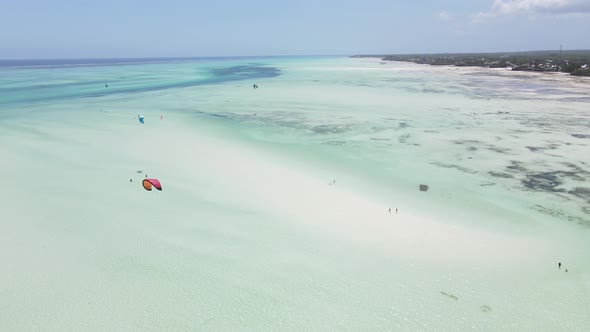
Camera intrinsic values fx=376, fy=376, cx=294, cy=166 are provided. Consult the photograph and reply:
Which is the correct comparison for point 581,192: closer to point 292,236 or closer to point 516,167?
point 516,167

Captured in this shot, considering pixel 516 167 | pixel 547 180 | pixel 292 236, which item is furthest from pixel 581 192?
pixel 292 236

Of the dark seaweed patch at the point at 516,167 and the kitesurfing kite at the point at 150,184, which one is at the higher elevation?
the dark seaweed patch at the point at 516,167

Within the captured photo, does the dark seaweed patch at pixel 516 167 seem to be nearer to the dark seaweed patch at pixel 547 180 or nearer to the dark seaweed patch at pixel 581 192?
the dark seaweed patch at pixel 547 180

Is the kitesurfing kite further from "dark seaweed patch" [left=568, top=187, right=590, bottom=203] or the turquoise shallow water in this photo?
"dark seaweed patch" [left=568, top=187, right=590, bottom=203]

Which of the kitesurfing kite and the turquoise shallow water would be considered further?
the kitesurfing kite

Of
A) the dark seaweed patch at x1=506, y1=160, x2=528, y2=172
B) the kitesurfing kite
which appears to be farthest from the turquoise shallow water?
the kitesurfing kite

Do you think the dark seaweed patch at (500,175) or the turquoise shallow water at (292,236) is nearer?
the turquoise shallow water at (292,236)

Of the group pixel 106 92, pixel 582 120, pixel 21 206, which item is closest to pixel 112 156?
pixel 21 206

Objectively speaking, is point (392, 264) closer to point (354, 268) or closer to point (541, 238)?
point (354, 268)

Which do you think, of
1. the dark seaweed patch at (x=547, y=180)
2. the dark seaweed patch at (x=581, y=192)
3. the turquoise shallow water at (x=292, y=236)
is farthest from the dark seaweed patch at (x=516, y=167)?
the dark seaweed patch at (x=581, y=192)
